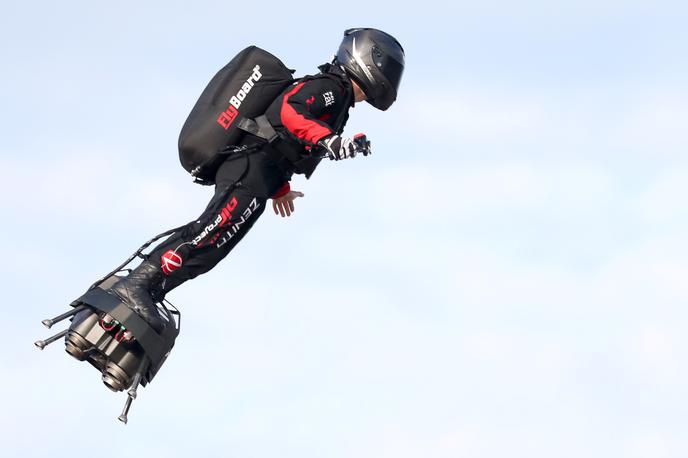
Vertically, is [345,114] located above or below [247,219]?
above

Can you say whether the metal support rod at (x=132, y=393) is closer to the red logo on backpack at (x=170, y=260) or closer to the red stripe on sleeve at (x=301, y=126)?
the red logo on backpack at (x=170, y=260)

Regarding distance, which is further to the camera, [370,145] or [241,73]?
[241,73]

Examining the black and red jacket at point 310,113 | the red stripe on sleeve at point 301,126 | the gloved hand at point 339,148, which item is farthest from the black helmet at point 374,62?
the gloved hand at point 339,148

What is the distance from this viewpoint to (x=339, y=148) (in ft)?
42.8

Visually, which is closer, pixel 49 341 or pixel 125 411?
pixel 125 411

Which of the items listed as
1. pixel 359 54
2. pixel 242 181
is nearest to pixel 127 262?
pixel 242 181

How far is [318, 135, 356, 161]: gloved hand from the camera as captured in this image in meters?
13.0

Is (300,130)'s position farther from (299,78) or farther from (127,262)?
(127,262)

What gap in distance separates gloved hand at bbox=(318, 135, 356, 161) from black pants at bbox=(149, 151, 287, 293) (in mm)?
970

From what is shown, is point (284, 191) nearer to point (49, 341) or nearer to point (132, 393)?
point (132, 393)

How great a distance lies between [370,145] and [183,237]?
2.28 m

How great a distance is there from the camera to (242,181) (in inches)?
538

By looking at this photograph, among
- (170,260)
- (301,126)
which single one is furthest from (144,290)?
(301,126)

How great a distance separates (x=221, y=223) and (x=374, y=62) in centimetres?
254
